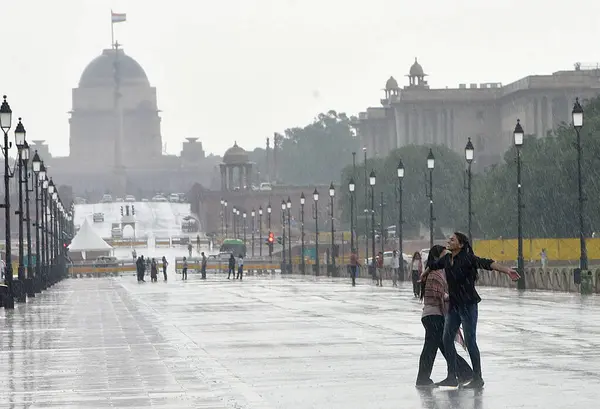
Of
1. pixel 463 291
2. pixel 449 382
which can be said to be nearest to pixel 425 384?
pixel 449 382

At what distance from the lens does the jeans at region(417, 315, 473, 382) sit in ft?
65.7

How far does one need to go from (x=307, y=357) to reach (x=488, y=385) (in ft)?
17.3

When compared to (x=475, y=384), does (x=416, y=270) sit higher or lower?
higher

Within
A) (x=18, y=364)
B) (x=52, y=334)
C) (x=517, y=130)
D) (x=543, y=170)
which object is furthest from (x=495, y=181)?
(x=18, y=364)

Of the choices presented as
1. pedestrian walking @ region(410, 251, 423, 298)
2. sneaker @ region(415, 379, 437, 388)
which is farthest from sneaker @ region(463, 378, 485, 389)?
pedestrian walking @ region(410, 251, 423, 298)

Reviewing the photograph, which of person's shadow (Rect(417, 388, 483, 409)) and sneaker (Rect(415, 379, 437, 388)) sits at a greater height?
A: sneaker (Rect(415, 379, 437, 388))

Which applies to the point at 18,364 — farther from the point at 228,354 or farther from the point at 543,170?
the point at 543,170

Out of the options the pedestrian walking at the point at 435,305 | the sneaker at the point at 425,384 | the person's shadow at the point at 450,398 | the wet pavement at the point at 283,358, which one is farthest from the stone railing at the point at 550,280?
the person's shadow at the point at 450,398

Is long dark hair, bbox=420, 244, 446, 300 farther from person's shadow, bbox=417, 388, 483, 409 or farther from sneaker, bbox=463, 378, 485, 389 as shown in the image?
person's shadow, bbox=417, 388, 483, 409

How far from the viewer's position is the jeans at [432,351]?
65.7 feet

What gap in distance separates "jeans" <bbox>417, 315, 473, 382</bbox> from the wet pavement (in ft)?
0.84

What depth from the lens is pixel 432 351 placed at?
20.3 meters

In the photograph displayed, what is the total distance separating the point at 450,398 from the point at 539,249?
235 ft

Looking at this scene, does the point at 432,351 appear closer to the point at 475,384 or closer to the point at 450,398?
the point at 475,384
